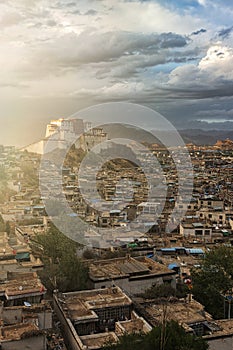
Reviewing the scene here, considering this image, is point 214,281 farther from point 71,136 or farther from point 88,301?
point 71,136

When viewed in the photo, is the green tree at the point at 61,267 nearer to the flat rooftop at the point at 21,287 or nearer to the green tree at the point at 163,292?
the flat rooftop at the point at 21,287

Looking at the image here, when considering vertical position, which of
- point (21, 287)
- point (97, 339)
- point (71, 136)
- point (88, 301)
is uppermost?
point (71, 136)

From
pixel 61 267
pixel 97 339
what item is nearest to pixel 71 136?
pixel 61 267

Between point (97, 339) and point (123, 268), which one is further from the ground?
point (123, 268)

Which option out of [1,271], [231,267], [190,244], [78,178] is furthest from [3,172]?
[231,267]

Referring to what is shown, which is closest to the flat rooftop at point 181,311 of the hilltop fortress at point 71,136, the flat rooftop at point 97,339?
the flat rooftop at point 97,339

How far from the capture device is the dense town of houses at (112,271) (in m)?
4.37

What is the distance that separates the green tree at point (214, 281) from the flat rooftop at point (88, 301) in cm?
116

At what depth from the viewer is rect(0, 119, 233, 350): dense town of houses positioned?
14.3ft

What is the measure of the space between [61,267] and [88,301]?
1.02 m

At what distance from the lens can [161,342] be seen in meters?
3.60

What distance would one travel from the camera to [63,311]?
4.73m

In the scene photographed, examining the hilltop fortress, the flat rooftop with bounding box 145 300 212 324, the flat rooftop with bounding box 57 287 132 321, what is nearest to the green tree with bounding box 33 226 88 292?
the flat rooftop with bounding box 57 287 132 321

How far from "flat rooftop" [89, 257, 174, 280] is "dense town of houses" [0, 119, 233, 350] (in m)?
0.01
